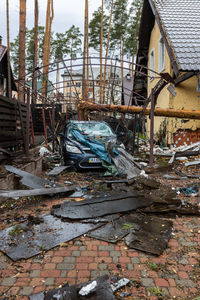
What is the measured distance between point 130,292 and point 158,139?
12012 mm

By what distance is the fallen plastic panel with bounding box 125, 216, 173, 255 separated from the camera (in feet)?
10.0

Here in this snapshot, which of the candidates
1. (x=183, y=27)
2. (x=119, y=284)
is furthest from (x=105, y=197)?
(x=183, y=27)

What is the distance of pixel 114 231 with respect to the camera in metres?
3.51

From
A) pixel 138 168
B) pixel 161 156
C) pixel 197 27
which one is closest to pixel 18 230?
pixel 138 168

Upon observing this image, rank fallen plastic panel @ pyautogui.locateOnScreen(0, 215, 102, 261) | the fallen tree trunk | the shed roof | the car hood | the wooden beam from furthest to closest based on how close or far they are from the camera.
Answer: the fallen tree trunk < the wooden beam < the shed roof < the car hood < fallen plastic panel @ pyautogui.locateOnScreen(0, 215, 102, 261)

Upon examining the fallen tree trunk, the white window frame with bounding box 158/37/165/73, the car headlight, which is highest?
the white window frame with bounding box 158/37/165/73

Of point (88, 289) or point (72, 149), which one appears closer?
point (88, 289)

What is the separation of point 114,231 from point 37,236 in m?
1.07

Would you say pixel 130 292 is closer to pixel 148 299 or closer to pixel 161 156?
pixel 148 299

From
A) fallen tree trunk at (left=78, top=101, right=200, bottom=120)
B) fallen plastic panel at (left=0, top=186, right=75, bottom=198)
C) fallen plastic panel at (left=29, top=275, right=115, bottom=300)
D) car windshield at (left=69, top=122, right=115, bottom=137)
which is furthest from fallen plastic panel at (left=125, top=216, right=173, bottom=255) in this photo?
fallen tree trunk at (left=78, top=101, right=200, bottom=120)

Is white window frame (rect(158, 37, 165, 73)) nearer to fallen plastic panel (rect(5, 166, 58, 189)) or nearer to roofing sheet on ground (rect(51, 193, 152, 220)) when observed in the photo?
fallen plastic panel (rect(5, 166, 58, 189))

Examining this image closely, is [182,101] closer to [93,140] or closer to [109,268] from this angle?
[93,140]

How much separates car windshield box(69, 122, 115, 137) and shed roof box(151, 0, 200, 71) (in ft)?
11.9

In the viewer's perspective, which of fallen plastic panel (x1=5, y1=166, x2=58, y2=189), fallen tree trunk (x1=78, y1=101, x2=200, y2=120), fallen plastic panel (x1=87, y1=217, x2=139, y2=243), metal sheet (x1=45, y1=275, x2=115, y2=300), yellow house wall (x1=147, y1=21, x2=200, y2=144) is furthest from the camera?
yellow house wall (x1=147, y1=21, x2=200, y2=144)
